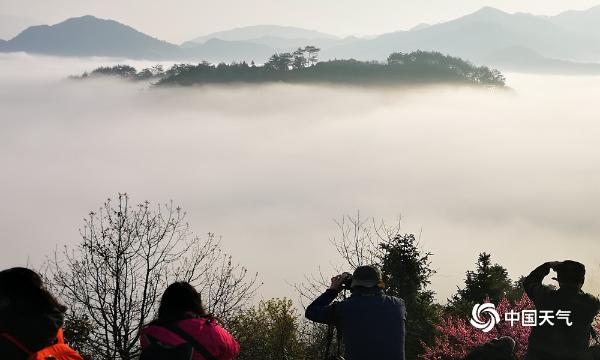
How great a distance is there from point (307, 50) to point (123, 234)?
17104cm

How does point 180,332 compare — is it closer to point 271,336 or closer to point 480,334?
point 480,334

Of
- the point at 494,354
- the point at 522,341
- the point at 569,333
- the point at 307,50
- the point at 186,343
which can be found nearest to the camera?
the point at 186,343

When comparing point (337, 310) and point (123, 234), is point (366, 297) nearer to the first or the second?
point (337, 310)

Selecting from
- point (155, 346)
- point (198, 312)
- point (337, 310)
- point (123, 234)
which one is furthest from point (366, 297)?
point (123, 234)

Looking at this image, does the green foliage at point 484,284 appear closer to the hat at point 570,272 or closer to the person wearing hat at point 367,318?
the hat at point 570,272

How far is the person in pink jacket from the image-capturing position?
4.29 metres

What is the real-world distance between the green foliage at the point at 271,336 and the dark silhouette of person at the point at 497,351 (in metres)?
30.4

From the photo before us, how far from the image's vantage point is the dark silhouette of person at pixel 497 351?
466 cm

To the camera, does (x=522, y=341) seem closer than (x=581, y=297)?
No

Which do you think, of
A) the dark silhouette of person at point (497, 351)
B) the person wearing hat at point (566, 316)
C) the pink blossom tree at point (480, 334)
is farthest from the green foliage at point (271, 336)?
the dark silhouette of person at point (497, 351)

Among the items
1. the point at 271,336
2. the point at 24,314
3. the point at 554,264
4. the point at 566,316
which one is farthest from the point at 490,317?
the point at 271,336

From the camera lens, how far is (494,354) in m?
4.66

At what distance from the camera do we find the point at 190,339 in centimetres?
430

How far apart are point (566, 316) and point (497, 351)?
2.78 feet
